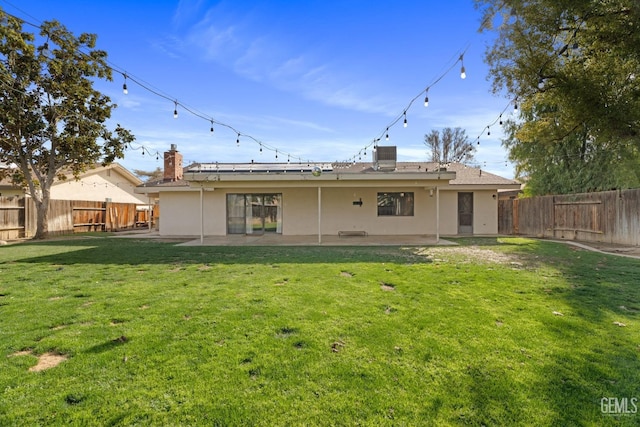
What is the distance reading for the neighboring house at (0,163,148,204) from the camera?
18.4 metres

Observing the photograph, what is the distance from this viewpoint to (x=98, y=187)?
21.6 meters

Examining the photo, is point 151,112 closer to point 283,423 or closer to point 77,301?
point 77,301

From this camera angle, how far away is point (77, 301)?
448 cm

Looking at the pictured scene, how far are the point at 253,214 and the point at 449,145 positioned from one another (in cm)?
2256

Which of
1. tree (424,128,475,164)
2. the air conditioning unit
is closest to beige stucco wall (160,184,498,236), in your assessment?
the air conditioning unit

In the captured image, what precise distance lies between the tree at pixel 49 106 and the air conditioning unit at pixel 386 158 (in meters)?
11.6

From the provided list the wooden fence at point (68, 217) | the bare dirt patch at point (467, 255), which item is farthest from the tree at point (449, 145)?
the wooden fence at point (68, 217)

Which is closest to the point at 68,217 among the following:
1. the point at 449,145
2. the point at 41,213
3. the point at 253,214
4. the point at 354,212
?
the point at 41,213

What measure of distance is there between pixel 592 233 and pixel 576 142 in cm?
715

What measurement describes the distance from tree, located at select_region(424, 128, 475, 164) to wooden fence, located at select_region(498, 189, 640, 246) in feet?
44.4

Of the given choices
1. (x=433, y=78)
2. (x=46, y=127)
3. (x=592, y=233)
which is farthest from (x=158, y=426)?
(x=46, y=127)

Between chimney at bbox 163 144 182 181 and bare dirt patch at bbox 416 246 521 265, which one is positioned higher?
chimney at bbox 163 144 182 181

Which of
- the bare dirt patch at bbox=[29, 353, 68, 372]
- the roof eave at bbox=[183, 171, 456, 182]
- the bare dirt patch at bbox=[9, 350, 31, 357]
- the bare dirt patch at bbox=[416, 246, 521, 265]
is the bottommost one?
the bare dirt patch at bbox=[29, 353, 68, 372]

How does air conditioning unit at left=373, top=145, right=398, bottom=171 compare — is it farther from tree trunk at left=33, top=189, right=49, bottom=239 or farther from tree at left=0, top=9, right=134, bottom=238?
tree trunk at left=33, top=189, right=49, bottom=239
